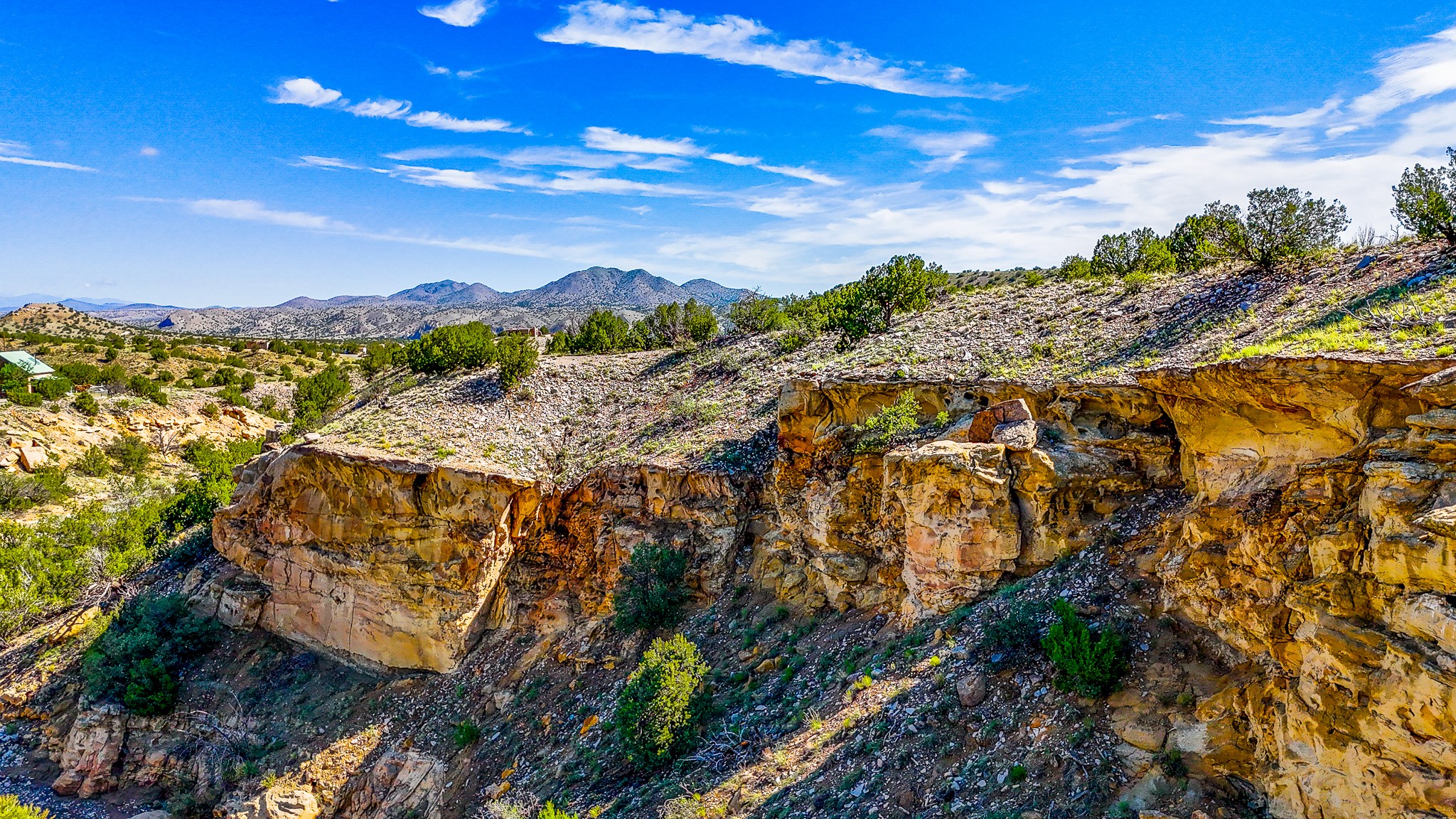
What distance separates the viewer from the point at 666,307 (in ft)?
123

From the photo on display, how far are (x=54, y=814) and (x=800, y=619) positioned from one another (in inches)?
897

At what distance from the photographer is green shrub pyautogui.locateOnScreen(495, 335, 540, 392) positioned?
2766 cm

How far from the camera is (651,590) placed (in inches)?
794

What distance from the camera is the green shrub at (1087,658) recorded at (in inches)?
435

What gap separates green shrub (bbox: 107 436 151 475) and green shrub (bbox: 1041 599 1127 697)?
45.7 meters

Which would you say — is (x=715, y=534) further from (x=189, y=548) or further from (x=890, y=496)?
(x=189, y=548)

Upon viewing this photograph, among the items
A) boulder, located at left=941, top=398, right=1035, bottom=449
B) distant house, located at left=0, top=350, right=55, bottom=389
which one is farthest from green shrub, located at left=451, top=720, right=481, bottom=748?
distant house, located at left=0, top=350, right=55, bottom=389

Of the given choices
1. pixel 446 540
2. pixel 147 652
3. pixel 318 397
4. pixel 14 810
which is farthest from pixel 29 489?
pixel 446 540

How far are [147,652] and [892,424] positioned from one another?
81.7 ft

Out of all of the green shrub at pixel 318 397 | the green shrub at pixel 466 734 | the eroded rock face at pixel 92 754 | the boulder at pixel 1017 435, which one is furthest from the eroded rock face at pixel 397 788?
the green shrub at pixel 318 397

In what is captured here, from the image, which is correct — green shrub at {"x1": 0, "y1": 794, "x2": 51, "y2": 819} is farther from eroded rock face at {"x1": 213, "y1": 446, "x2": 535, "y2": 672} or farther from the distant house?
the distant house

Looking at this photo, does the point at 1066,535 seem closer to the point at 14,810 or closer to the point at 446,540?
the point at 446,540

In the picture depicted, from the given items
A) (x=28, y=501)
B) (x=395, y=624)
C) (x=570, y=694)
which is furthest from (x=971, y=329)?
(x=28, y=501)

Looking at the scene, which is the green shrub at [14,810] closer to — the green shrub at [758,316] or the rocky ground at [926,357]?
the rocky ground at [926,357]
